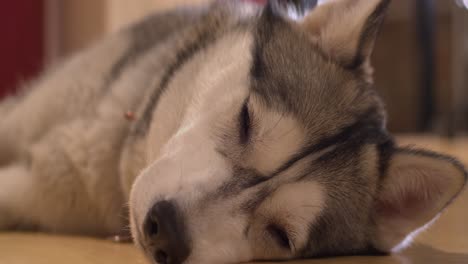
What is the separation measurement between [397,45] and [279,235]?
19.0 feet

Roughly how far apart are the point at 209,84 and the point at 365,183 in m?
0.54

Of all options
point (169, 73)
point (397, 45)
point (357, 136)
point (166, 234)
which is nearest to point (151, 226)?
point (166, 234)

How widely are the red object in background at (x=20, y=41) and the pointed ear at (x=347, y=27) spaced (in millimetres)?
3528

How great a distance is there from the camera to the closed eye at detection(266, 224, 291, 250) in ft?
4.96

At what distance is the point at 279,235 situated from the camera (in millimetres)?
1530

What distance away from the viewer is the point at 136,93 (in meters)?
2.09

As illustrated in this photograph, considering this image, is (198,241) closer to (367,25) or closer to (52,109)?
(367,25)

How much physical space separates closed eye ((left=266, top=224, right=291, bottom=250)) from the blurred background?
11.4 feet

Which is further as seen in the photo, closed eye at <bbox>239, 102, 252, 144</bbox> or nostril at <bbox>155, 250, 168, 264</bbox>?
closed eye at <bbox>239, 102, 252, 144</bbox>

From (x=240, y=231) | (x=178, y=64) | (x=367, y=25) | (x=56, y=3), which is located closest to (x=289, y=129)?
(x=240, y=231)

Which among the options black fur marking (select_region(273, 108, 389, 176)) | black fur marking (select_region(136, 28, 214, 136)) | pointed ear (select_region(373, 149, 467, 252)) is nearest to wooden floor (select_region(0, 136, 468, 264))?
pointed ear (select_region(373, 149, 467, 252))

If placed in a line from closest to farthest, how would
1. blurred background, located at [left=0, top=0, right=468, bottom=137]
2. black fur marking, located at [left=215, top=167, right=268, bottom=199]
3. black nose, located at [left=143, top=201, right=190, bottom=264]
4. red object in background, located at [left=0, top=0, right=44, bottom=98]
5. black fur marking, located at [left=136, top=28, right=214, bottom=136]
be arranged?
black nose, located at [left=143, top=201, right=190, bottom=264]
black fur marking, located at [left=215, top=167, right=268, bottom=199]
black fur marking, located at [left=136, top=28, right=214, bottom=136]
red object in background, located at [left=0, top=0, right=44, bottom=98]
blurred background, located at [left=0, top=0, right=468, bottom=137]

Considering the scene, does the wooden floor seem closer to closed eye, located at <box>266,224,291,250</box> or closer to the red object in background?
closed eye, located at <box>266,224,291,250</box>

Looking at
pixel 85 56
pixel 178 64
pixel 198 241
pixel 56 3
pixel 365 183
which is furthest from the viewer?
pixel 56 3
